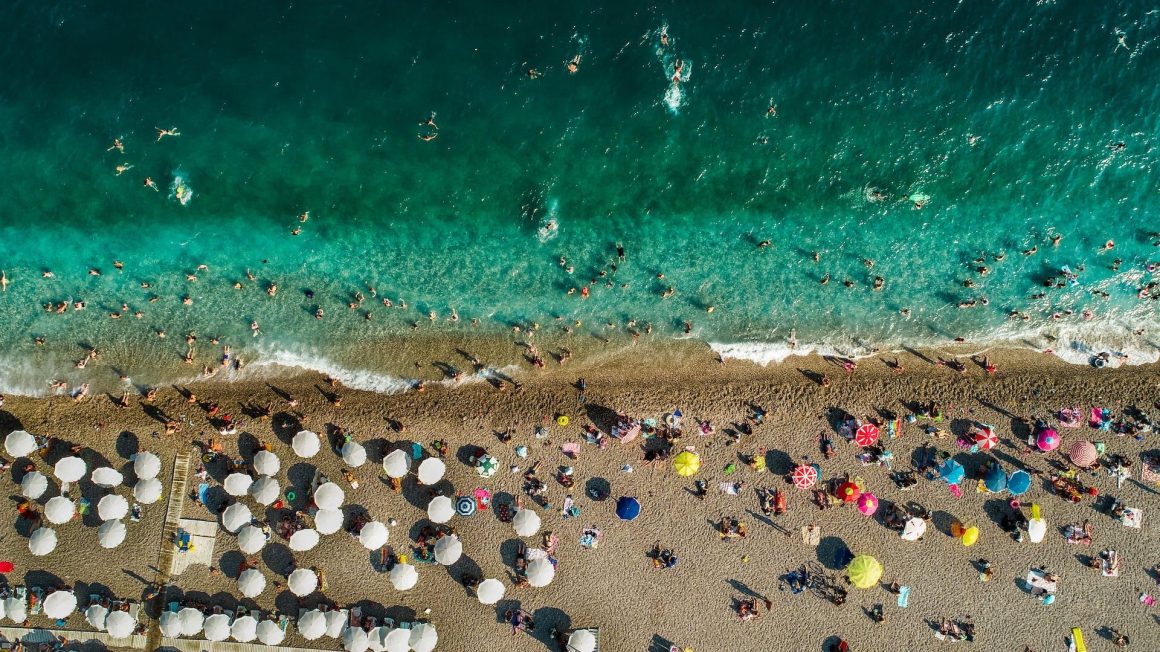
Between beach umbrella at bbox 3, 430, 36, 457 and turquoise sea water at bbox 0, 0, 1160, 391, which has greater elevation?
turquoise sea water at bbox 0, 0, 1160, 391

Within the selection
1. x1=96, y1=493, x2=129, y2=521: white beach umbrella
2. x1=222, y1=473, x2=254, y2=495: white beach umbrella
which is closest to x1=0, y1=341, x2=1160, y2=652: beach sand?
x1=96, y1=493, x2=129, y2=521: white beach umbrella

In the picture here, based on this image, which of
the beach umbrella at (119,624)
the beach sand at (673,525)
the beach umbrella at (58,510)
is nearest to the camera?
the beach umbrella at (119,624)

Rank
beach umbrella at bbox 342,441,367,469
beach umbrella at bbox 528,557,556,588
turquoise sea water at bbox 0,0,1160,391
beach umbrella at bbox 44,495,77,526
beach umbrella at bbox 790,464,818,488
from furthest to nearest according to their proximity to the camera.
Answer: turquoise sea water at bbox 0,0,1160,391
beach umbrella at bbox 790,464,818,488
beach umbrella at bbox 342,441,367,469
beach umbrella at bbox 528,557,556,588
beach umbrella at bbox 44,495,77,526

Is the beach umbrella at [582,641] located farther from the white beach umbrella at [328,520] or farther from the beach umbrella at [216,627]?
the beach umbrella at [216,627]

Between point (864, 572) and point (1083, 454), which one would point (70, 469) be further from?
point (1083, 454)

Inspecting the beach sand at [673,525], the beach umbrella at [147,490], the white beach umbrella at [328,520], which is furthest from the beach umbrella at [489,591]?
the beach umbrella at [147,490]

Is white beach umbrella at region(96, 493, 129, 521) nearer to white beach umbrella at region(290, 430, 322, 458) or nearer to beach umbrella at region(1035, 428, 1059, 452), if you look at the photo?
white beach umbrella at region(290, 430, 322, 458)
